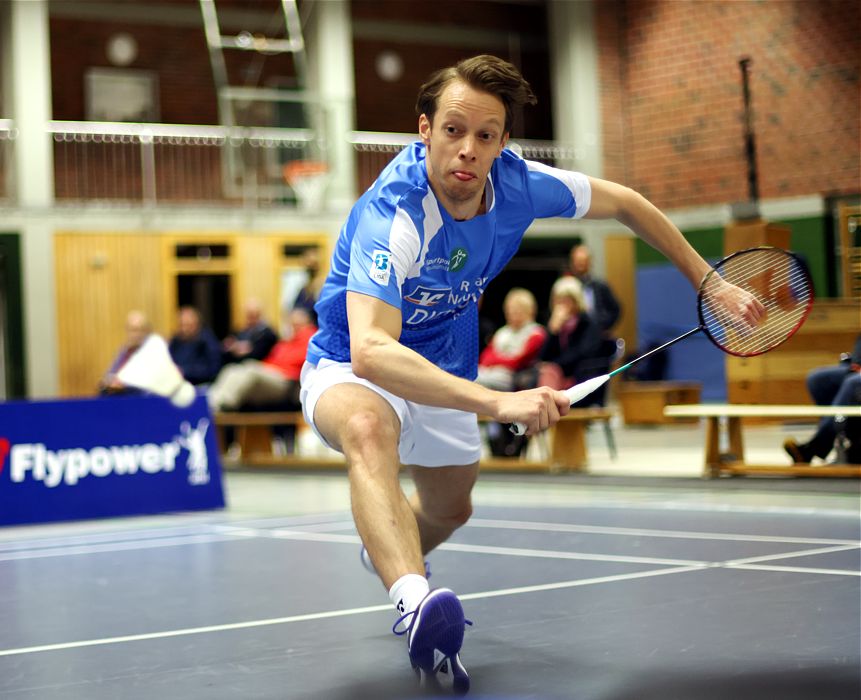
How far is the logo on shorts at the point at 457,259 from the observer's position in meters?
3.69

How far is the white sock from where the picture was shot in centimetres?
325

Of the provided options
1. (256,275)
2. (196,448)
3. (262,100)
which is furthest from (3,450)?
(262,100)

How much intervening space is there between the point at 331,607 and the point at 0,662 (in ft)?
4.05

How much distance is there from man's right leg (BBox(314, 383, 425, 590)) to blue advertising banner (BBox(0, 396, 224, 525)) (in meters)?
5.01

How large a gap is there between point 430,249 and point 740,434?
21.4 ft

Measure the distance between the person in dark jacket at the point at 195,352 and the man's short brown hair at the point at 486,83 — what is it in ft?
33.9

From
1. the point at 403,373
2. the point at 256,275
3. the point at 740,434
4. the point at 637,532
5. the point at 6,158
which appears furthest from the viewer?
the point at 256,275

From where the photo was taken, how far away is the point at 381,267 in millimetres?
3480

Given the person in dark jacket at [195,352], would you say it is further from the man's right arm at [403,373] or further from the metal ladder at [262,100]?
the man's right arm at [403,373]

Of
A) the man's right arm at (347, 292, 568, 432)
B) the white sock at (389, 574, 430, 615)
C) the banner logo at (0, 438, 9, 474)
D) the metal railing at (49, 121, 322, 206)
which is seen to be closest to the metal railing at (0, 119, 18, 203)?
the metal railing at (49, 121, 322, 206)

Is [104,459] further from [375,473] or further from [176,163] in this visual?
[176,163]

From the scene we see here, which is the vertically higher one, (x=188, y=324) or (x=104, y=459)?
(x=188, y=324)

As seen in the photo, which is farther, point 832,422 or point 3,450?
point 832,422

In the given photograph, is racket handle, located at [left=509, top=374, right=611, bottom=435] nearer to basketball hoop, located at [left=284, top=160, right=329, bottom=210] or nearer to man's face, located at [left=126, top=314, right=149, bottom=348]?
man's face, located at [left=126, top=314, right=149, bottom=348]
